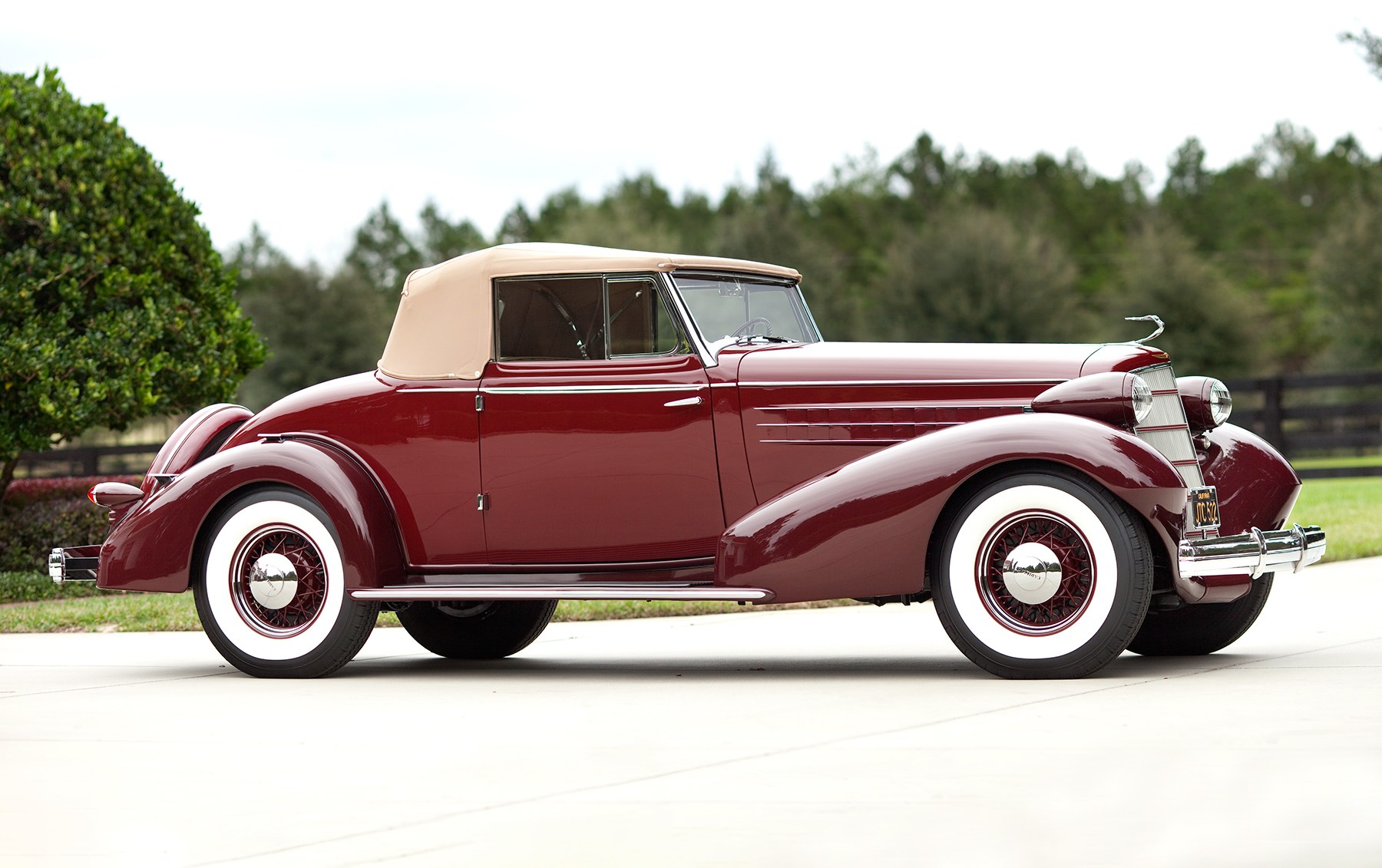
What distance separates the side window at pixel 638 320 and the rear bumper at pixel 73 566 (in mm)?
2847

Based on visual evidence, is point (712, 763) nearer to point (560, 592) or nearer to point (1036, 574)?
point (1036, 574)

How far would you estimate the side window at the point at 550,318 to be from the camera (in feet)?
23.2

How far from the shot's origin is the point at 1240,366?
51.3 metres

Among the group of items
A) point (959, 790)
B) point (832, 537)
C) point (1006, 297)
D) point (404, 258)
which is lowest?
point (959, 790)

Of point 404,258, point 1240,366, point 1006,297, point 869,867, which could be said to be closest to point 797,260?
point 1006,297

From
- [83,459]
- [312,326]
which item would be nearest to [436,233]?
[312,326]

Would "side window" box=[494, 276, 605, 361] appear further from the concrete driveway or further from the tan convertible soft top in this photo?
the concrete driveway

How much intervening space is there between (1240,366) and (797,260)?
16.6m

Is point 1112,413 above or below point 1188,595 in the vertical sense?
Answer: above

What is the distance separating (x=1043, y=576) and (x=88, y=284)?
9.62 m

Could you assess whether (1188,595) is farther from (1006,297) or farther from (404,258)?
(404,258)

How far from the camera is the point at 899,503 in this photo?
6223 millimetres

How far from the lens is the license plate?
638cm

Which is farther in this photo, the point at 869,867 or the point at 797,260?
the point at 797,260
